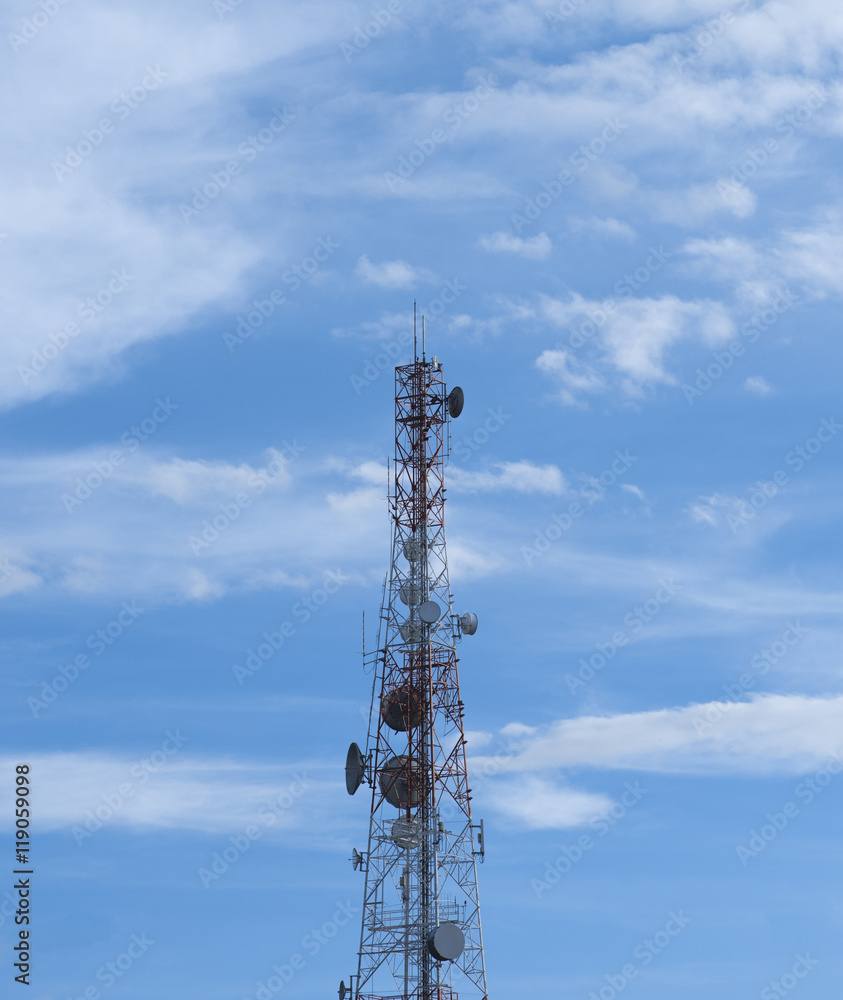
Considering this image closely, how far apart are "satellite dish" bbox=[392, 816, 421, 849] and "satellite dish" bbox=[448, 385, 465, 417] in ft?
68.1

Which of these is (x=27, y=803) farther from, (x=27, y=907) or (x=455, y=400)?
(x=455, y=400)

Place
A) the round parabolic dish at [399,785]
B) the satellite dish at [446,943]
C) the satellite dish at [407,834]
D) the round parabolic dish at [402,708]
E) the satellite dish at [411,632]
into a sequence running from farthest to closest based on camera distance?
1. the satellite dish at [411,632]
2. the round parabolic dish at [402,708]
3. the round parabolic dish at [399,785]
4. the satellite dish at [407,834]
5. the satellite dish at [446,943]

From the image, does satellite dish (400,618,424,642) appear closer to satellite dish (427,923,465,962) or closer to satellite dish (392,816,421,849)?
satellite dish (392,816,421,849)

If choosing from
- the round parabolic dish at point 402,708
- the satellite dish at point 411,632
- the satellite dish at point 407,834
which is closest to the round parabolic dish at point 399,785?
the satellite dish at point 407,834

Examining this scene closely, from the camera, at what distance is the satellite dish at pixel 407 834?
84750 millimetres

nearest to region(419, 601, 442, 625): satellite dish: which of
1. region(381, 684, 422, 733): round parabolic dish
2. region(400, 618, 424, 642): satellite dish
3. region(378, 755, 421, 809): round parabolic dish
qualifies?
region(400, 618, 424, 642): satellite dish

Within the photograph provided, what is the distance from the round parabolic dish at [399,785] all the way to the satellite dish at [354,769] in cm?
101

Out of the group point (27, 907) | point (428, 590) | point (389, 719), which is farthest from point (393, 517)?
point (27, 907)

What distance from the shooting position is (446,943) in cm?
8081

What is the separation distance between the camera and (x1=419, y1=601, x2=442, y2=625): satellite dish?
86.5 metres

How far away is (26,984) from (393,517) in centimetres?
2933

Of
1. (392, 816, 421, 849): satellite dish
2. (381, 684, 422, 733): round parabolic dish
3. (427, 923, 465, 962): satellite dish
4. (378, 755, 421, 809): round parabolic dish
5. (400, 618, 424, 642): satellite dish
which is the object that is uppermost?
(400, 618, 424, 642): satellite dish

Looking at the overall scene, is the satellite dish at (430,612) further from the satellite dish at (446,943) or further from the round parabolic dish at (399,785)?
the satellite dish at (446,943)

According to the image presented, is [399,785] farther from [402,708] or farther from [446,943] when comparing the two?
[446,943]
